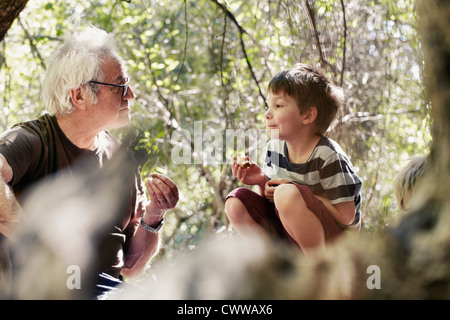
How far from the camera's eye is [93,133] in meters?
1.83

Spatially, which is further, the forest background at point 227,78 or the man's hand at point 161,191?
the forest background at point 227,78

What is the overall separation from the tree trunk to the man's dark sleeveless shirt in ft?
1.45

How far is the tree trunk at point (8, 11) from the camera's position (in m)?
1.90

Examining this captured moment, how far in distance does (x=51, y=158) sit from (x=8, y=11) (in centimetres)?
63

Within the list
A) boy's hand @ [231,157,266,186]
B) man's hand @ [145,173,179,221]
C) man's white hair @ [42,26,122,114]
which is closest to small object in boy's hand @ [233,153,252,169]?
boy's hand @ [231,157,266,186]

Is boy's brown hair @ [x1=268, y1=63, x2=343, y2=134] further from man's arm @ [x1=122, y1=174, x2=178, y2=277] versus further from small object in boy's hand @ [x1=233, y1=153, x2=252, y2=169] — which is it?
man's arm @ [x1=122, y1=174, x2=178, y2=277]

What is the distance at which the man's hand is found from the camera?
1738mm

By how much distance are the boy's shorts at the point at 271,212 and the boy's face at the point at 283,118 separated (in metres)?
0.22

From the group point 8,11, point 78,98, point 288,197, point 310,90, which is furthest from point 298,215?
point 8,11

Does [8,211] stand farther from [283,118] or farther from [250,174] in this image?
[283,118]

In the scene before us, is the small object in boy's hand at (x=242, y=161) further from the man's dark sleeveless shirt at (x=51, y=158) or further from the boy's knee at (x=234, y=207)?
the man's dark sleeveless shirt at (x=51, y=158)

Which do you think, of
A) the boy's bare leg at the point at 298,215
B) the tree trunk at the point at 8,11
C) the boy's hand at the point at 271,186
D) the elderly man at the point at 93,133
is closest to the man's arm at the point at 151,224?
the elderly man at the point at 93,133
